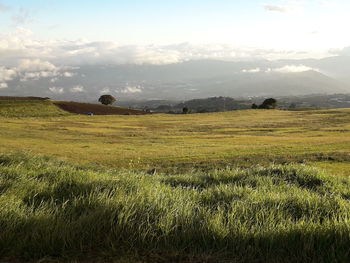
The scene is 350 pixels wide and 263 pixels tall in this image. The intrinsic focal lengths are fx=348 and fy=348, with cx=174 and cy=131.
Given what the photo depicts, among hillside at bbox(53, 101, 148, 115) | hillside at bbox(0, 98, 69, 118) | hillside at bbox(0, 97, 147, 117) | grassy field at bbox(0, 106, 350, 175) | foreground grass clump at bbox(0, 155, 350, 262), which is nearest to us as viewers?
foreground grass clump at bbox(0, 155, 350, 262)

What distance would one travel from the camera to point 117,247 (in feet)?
15.2

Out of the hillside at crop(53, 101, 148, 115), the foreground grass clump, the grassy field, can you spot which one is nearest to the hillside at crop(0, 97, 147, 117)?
the hillside at crop(53, 101, 148, 115)

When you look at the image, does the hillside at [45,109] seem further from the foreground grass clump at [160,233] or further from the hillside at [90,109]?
the foreground grass clump at [160,233]

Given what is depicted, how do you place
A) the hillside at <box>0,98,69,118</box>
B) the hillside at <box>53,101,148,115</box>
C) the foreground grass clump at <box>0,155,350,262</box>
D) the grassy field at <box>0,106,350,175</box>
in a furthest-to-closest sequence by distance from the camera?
the hillside at <box>53,101,148,115</box> < the hillside at <box>0,98,69,118</box> < the grassy field at <box>0,106,350,175</box> < the foreground grass clump at <box>0,155,350,262</box>

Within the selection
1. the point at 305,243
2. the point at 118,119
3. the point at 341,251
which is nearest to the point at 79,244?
the point at 305,243

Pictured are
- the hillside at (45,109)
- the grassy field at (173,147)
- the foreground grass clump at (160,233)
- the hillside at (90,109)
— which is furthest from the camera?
the hillside at (90,109)

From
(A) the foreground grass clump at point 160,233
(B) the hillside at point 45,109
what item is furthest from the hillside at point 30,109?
(A) the foreground grass clump at point 160,233

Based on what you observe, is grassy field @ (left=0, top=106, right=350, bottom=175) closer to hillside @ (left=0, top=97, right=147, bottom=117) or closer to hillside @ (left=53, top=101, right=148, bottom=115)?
hillside @ (left=53, top=101, right=148, bottom=115)

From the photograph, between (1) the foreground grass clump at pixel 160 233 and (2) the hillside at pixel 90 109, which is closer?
(1) the foreground grass clump at pixel 160 233

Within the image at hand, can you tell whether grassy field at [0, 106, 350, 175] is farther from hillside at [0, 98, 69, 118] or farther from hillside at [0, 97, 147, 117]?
hillside at [0, 98, 69, 118]

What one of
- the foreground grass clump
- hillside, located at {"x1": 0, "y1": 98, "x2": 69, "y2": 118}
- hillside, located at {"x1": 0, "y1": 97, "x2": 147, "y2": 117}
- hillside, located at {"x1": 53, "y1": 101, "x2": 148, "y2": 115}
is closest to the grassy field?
the foreground grass clump

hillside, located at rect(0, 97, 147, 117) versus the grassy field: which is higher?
hillside, located at rect(0, 97, 147, 117)

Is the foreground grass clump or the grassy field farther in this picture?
the grassy field

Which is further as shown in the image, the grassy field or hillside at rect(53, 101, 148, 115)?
hillside at rect(53, 101, 148, 115)
